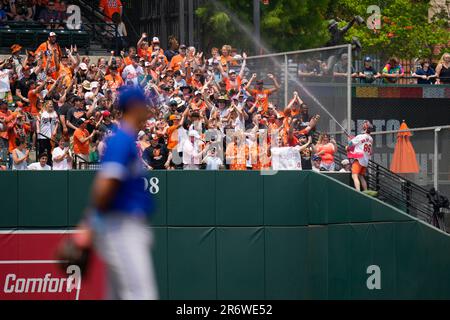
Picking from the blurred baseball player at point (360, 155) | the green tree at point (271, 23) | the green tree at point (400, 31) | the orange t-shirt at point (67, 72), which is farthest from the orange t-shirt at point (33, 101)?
the green tree at point (400, 31)

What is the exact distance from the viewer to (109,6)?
1300 inches

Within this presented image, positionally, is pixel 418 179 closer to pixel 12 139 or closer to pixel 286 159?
pixel 286 159

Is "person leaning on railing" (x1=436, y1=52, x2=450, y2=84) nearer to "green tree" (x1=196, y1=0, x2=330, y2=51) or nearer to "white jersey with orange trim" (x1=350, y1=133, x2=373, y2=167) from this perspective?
"white jersey with orange trim" (x1=350, y1=133, x2=373, y2=167)

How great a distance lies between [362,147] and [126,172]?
49.8 ft

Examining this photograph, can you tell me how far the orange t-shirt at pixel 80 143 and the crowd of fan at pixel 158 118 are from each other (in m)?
0.02

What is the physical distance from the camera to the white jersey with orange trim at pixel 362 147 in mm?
22906

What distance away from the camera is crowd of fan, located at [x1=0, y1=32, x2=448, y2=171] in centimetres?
2183

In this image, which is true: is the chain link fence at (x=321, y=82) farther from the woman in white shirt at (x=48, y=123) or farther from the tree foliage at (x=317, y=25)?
the tree foliage at (x=317, y=25)

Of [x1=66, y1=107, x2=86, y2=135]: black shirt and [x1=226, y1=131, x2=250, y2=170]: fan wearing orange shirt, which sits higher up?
[x1=66, y1=107, x2=86, y2=135]: black shirt

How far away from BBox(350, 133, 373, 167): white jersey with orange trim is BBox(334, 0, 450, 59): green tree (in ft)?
78.1

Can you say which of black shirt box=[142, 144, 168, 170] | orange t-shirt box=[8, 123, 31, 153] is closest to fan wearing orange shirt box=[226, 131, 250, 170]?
black shirt box=[142, 144, 168, 170]

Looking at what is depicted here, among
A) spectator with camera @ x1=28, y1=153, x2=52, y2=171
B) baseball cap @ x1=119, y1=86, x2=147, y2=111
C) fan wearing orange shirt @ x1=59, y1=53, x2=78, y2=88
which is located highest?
fan wearing orange shirt @ x1=59, y1=53, x2=78, y2=88

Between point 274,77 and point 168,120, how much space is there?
2.65 m

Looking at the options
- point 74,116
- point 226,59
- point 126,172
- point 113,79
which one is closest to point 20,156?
point 74,116
